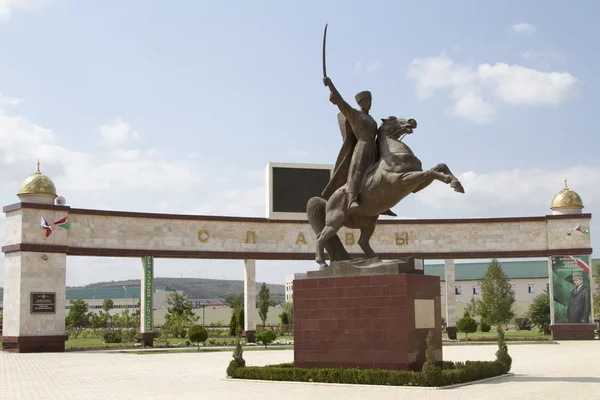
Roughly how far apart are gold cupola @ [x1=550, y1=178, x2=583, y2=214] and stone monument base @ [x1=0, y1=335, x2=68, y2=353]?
24.5 metres

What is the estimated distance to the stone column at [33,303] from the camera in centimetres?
2722

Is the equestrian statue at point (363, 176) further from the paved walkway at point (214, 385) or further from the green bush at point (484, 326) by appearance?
the green bush at point (484, 326)

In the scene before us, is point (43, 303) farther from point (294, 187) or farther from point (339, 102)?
point (339, 102)

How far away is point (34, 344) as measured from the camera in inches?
1076

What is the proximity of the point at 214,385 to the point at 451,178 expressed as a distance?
20.8 ft

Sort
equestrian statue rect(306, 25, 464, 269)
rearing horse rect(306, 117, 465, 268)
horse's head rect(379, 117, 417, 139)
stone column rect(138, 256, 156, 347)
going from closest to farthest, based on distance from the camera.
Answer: rearing horse rect(306, 117, 465, 268)
equestrian statue rect(306, 25, 464, 269)
horse's head rect(379, 117, 417, 139)
stone column rect(138, 256, 156, 347)

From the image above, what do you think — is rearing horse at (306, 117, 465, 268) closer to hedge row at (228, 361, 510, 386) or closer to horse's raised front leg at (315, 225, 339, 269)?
horse's raised front leg at (315, 225, 339, 269)

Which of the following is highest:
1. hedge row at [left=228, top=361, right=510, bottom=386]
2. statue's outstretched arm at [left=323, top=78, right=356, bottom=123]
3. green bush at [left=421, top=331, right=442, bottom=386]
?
statue's outstretched arm at [left=323, top=78, right=356, bottom=123]

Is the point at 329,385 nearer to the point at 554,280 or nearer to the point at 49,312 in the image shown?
the point at 49,312

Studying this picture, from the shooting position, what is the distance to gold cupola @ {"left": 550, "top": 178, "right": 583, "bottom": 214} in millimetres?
34344

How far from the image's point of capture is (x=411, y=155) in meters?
14.4

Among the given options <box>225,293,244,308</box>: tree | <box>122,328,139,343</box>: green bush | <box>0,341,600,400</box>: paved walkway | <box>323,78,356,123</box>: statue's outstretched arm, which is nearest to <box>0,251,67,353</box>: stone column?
<box>122,328,139,343</box>: green bush

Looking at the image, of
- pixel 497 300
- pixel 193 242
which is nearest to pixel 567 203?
pixel 497 300

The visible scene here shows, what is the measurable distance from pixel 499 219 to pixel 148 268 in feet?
58.5
